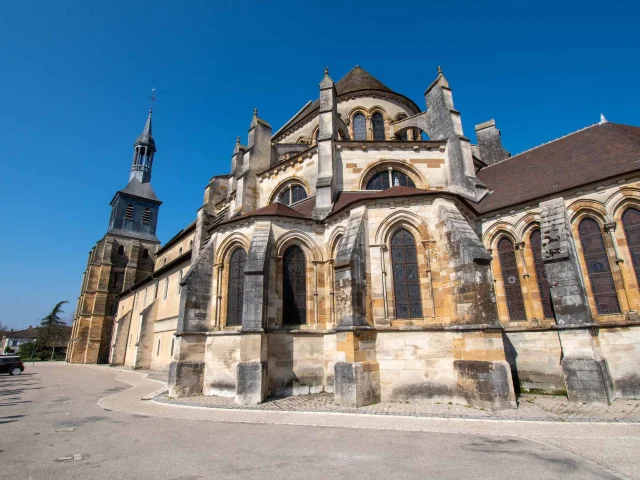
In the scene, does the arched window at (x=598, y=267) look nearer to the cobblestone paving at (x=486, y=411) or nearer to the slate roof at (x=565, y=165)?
the slate roof at (x=565, y=165)

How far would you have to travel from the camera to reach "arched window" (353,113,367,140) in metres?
18.9

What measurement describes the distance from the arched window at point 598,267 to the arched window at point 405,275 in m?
5.20

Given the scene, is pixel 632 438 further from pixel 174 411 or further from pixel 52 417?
pixel 52 417

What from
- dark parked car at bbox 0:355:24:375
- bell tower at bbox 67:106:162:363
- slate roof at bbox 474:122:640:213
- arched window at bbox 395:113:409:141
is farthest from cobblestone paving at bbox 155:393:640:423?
bell tower at bbox 67:106:162:363

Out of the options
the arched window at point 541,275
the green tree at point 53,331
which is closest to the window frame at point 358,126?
the arched window at point 541,275

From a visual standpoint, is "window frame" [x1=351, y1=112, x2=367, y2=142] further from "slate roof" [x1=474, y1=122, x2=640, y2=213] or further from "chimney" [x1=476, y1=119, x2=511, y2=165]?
"slate roof" [x1=474, y1=122, x2=640, y2=213]

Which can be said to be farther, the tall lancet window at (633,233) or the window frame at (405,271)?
the window frame at (405,271)

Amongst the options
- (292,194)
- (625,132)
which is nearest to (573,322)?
(625,132)

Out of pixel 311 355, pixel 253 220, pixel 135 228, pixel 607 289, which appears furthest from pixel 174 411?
pixel 135 228

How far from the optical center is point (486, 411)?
8.26m

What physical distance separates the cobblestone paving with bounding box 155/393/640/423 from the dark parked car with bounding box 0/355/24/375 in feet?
63.2

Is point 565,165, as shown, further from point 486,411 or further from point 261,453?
point 261,453

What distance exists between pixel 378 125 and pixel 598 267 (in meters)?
12.6

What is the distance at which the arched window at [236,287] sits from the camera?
39.7 ft
